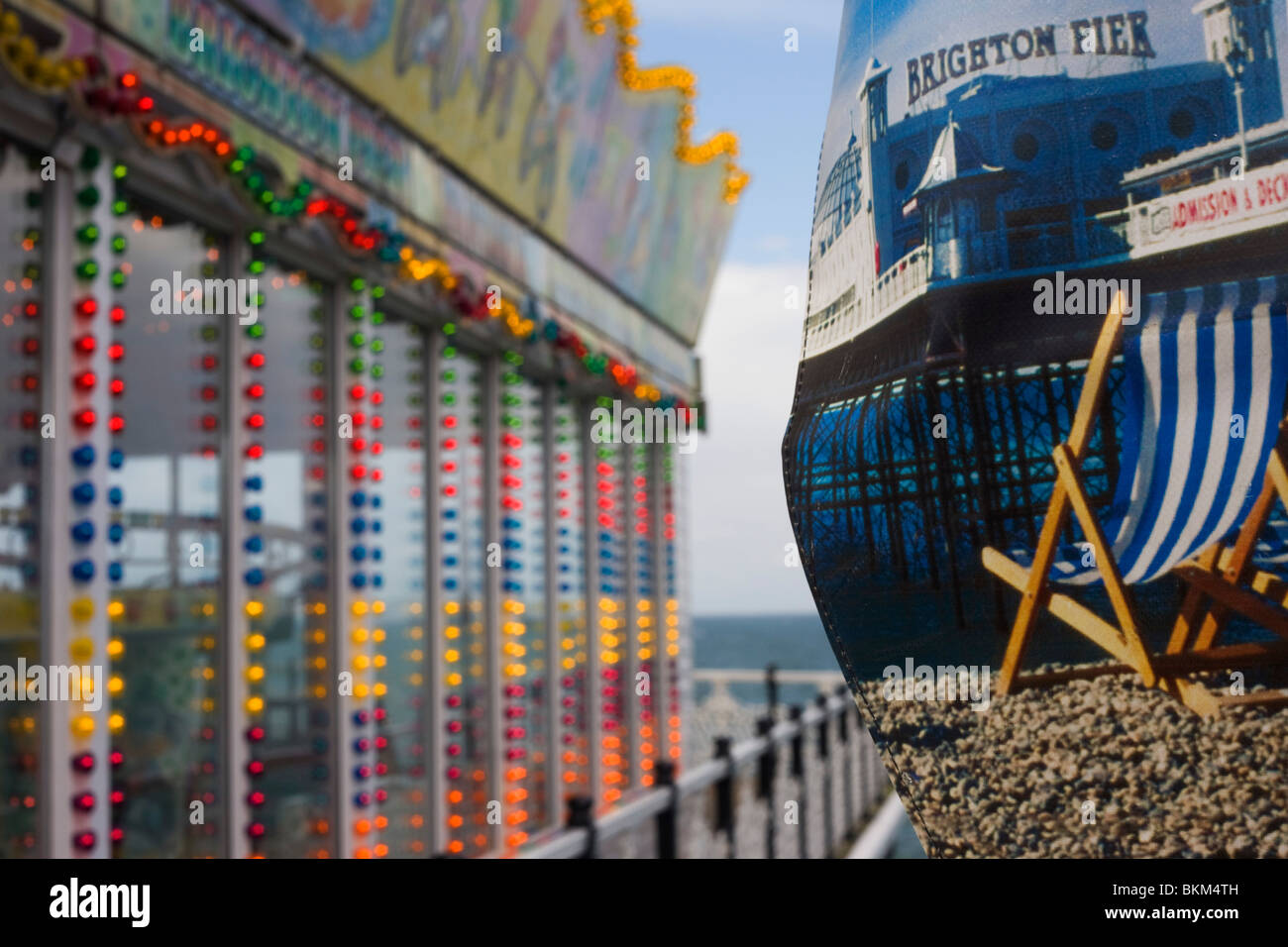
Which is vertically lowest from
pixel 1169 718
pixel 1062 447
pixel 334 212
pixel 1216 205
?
pixel 1169 718

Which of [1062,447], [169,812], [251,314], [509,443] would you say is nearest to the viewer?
[1062,447]

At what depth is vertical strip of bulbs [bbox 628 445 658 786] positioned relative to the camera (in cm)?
753

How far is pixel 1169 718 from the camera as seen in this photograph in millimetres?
577

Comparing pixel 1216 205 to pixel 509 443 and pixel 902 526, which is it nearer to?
pixel 902 526

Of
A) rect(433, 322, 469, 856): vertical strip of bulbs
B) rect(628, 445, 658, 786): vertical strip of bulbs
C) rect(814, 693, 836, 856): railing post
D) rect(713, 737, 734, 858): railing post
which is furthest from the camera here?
rect(628, 445, 658, 786): vertical strip of bulbs

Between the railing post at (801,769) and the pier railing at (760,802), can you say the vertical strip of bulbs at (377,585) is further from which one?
the railing post at (801,769)

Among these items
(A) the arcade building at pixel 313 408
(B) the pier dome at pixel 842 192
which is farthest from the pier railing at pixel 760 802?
(B) the pier dome at pixel 842 192

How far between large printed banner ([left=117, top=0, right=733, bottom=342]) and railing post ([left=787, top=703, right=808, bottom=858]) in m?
2.53

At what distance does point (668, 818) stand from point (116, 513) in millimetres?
2104

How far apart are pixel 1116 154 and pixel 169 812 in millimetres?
3561

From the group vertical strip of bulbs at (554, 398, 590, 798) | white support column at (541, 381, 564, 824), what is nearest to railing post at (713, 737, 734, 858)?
white support column at (541, 381, 564, 824)

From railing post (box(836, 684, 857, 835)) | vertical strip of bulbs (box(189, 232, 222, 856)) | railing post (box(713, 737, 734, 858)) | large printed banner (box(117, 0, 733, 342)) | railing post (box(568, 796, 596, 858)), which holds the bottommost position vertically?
railing post (box(836, 684, 857, 835))

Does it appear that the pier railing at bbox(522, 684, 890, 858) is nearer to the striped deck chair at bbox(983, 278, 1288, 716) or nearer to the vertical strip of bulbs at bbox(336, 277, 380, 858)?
the vertical strip of bulbs at bbox(336, 277, 380, 858)

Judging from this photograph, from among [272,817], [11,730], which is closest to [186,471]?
[11,730]
